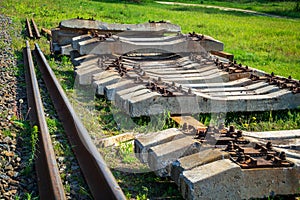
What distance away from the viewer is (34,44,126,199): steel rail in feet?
11.7

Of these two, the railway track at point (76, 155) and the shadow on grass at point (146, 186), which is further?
the shadow on grass at point (146, 186)

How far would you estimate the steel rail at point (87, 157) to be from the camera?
3.55 metres

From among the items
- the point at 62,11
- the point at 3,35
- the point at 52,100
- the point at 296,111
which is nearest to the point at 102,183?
the point at 52,100

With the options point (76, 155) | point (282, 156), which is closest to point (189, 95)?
point (76, 155)

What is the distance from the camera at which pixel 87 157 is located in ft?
14.1

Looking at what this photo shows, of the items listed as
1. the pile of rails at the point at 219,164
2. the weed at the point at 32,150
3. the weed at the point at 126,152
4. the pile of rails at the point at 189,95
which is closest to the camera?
the pile of rails at the point at 219,164

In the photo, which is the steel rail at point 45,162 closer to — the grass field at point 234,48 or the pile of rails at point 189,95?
the grass field at point 234,48

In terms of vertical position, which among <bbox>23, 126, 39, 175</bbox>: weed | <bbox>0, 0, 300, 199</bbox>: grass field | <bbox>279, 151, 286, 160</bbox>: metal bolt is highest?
<bbox>279, 151, 286, 160</bbox>: metal bolt

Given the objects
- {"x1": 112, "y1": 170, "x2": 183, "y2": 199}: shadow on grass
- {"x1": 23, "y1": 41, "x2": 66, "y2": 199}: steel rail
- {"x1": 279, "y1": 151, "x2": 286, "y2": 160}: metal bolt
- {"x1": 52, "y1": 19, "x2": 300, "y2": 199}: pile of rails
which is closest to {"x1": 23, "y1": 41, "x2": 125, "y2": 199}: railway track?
{"x1": 23, "y1": 41, "x2": 66, "y2": 199}: steel rail

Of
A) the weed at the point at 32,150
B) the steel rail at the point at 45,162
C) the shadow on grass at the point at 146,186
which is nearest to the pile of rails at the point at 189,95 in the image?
the shadow on grass at the point at 146,186

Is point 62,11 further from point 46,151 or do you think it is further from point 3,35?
point 46,151

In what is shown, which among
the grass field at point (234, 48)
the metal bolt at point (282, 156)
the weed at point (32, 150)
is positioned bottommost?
the grass field at point (234, 48)

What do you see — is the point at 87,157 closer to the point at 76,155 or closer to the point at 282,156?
the point at 76,155

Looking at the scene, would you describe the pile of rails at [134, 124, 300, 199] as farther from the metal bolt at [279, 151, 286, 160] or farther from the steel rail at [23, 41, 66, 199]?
the steel rail at [23, 41, 66, 199]
